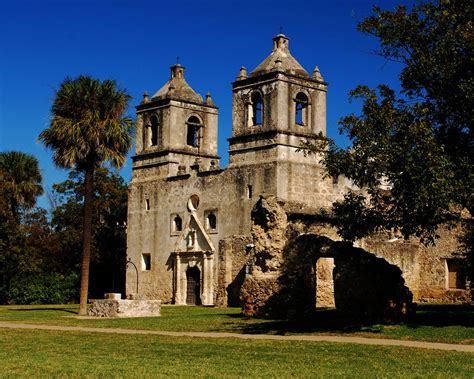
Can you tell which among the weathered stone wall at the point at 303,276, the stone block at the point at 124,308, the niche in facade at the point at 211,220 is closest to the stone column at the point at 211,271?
the niche in facade at the point at 211,220

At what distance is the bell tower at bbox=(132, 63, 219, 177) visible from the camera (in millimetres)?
48875

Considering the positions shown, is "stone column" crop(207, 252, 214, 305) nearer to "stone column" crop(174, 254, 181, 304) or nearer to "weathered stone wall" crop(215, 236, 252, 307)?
"stone column" crop(174, 254, 181, 304)

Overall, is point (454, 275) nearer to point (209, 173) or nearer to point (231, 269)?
point (231, 269)

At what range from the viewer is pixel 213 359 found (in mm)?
13422

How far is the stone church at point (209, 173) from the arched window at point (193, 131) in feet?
0.15

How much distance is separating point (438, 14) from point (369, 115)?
274cm

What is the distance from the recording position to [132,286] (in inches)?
1941

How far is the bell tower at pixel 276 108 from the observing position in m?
42.6

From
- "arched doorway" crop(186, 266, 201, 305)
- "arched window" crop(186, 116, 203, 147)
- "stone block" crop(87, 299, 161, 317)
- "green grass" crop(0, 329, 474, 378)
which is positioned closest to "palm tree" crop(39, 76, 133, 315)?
"stone block" crop(87, 299, 161, 317)

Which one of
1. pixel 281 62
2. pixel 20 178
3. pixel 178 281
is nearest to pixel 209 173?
pixel 178 281

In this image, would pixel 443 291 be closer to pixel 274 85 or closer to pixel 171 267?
pixel 274 85

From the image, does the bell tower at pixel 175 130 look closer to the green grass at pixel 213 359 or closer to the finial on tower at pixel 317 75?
the finial on tower at pixel 317 75

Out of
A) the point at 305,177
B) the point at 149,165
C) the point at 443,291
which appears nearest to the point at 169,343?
the point at 443,291

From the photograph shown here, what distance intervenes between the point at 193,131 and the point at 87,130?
70.8 ft
